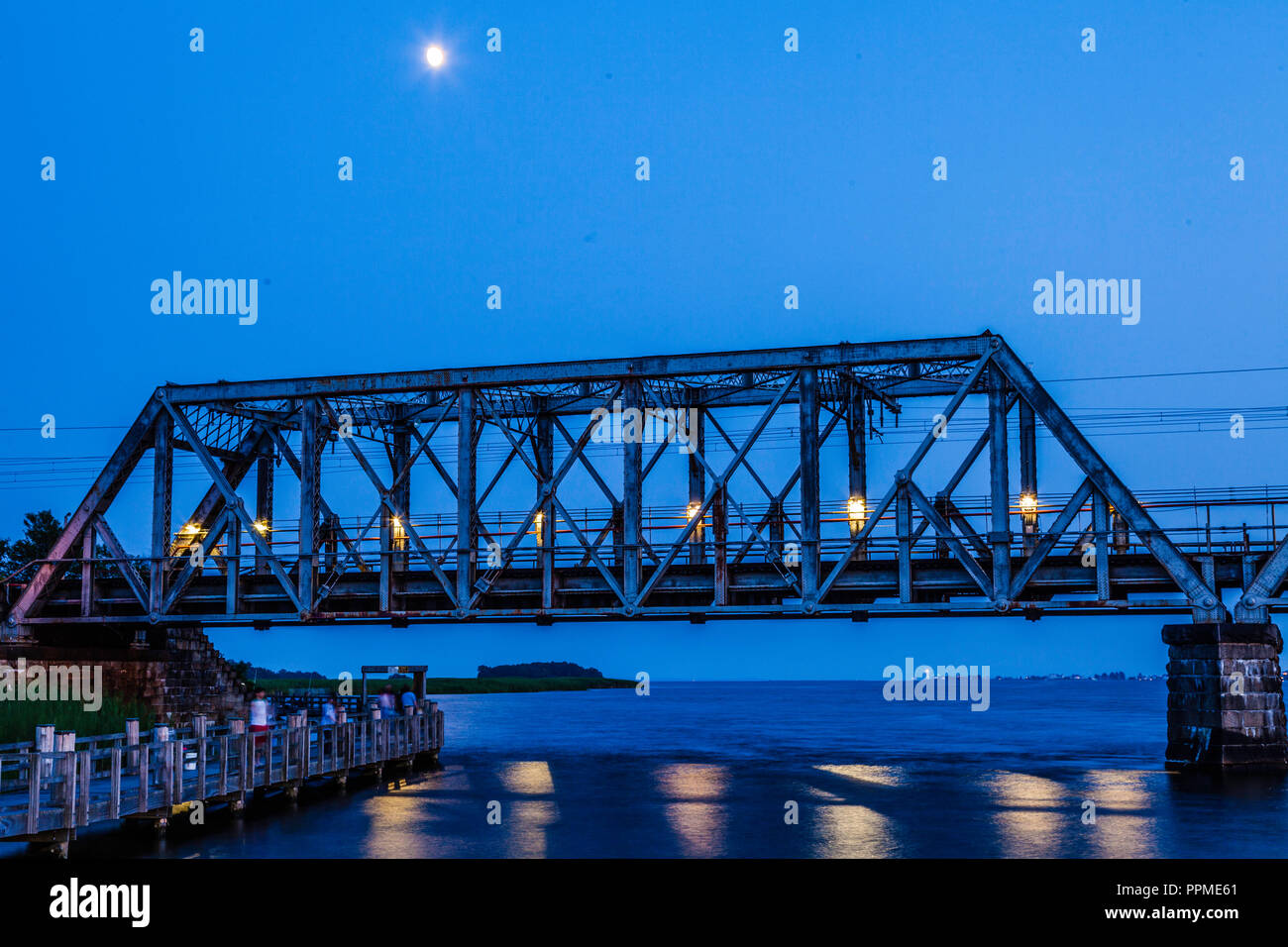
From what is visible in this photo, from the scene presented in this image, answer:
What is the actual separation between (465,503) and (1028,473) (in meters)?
17.0

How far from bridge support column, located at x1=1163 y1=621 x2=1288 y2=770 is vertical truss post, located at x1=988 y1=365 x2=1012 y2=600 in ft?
16.3

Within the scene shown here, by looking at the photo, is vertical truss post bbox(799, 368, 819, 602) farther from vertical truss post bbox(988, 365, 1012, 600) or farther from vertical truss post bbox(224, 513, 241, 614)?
vertical truss post bbox(224, 513, 241, 614)

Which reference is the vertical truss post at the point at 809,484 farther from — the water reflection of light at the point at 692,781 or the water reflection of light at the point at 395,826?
the water reflection of light at the point at 395,826

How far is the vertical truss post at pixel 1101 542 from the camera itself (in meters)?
35.6

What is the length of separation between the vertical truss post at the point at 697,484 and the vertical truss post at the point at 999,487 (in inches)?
341

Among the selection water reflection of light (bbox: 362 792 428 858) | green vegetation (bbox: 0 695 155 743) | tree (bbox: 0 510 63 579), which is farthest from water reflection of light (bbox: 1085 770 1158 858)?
tree (bbox: 0 510 63 579)

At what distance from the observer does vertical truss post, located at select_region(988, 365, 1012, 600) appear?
36062 millimetres

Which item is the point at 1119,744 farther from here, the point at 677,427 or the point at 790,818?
the point at 790,818

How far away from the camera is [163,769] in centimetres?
2275

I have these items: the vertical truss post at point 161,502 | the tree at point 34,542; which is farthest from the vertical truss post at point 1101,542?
the tree at point 34,542

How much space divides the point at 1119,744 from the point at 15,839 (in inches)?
1656

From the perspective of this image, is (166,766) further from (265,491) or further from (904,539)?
(265,491)
